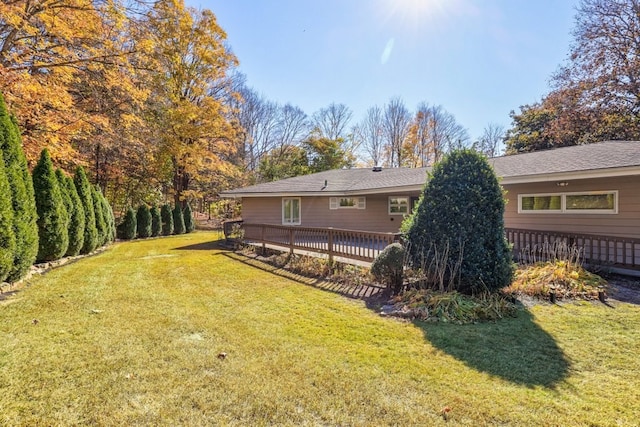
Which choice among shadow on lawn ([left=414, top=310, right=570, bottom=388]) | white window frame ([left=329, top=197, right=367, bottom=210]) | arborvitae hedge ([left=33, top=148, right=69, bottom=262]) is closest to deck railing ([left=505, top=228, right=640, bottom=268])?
shadow on lawn ([left=414, top=310, right=570, bottom=388])

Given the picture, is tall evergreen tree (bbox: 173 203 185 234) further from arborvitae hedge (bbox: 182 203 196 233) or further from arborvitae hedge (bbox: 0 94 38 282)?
arborvitae hedge (bbox: 0 94 38 282)

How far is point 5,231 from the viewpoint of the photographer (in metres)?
5.38

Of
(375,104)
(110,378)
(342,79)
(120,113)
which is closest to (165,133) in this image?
(120,113)

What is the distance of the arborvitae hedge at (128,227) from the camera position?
15.9 meters

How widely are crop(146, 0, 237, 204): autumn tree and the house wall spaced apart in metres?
6.83

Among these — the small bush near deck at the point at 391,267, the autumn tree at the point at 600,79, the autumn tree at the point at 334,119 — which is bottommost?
the small bush near deck at the point at 391,267

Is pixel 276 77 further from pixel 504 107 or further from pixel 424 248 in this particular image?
pixel 424 248

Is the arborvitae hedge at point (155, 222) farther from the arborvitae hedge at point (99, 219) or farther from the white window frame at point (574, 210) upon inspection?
the white window frame at point (574, 210)

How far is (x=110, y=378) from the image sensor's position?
9.80 ft

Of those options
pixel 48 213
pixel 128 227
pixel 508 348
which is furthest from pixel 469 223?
pixel 128 227

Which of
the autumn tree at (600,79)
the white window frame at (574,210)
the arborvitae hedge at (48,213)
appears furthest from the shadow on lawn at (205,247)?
the autumn tree at (600,79)

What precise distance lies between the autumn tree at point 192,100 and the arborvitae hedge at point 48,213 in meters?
10.2

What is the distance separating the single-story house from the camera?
7.80 metres

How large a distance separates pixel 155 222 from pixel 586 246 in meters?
18.8
